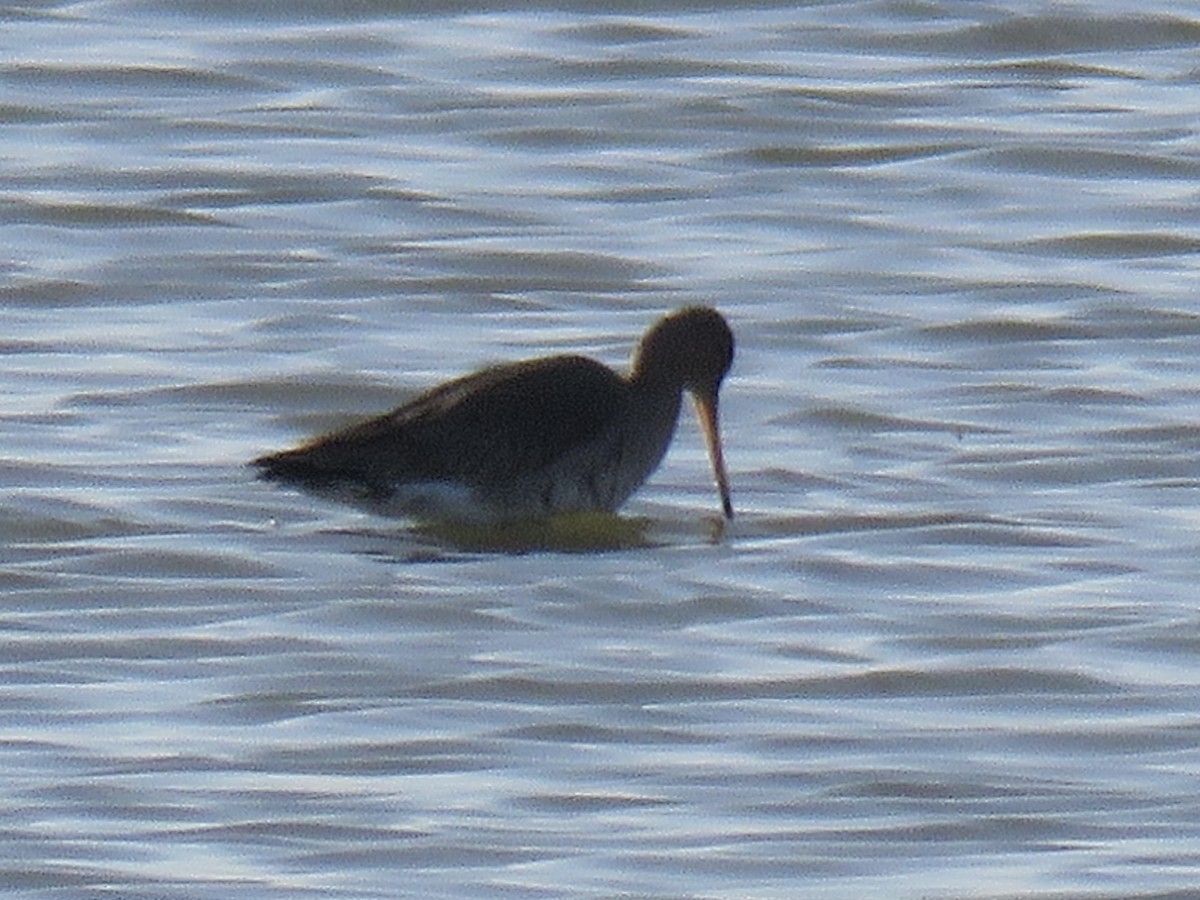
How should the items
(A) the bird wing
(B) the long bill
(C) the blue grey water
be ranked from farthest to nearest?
(B) the long bill < (A) the bird wing < (C) the blue grey water

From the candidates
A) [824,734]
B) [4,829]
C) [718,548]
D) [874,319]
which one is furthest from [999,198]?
[4,829]

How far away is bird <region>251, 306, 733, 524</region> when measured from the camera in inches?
432

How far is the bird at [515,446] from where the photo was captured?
10984 mm

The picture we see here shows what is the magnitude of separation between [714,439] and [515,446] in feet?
1.65

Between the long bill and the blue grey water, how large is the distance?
0.09 m

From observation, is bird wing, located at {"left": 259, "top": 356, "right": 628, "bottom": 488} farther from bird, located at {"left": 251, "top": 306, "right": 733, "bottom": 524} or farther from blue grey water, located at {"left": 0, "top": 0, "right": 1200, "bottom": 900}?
blue grey water, located at {"left": 0, "top": 0, "right": 1200, "bottom": 900}

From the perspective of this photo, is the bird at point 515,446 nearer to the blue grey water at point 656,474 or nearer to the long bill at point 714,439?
the long bill at point 714,439

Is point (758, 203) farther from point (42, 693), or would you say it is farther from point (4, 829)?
point (4, 829)

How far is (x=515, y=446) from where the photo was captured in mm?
11281

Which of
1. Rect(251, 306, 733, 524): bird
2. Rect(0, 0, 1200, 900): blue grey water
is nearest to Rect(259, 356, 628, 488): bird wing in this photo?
Rect(251, 306, 733, 524): bird

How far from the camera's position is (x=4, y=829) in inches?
317

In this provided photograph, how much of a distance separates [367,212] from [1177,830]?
22.4 ft

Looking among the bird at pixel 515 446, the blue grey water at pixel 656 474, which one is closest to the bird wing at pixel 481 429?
the bird at pixel 515 446

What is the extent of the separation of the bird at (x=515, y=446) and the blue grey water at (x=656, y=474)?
0.54 feet
